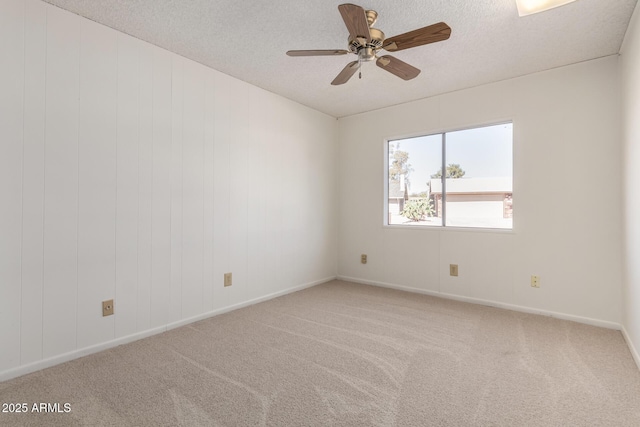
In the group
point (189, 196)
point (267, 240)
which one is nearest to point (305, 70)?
point (189, 196)

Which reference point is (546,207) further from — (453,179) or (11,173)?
(11,173)

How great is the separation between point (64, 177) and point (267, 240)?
1.94 metres

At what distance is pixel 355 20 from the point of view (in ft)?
5.98

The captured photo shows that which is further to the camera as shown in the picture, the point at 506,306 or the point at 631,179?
the point at 506,306

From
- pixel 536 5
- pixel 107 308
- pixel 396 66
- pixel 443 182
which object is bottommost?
pixel 107 308

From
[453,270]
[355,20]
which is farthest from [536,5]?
[453,270]

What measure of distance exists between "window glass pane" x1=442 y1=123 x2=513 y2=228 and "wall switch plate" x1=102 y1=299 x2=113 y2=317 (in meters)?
3.38

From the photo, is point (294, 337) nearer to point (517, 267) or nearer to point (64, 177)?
point (64, 177)

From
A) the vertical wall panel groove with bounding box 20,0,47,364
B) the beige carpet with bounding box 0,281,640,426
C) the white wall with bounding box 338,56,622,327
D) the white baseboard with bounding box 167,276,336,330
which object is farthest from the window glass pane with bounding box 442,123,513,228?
the vertical wall panel groove with bounding box 20,0,47,364

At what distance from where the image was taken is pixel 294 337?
256 centimetres

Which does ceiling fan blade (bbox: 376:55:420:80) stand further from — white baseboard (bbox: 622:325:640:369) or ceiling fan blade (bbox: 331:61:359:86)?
white baseboard (bbox: 622:325:640:369)

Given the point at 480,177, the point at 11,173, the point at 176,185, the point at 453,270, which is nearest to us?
the point at 11,173

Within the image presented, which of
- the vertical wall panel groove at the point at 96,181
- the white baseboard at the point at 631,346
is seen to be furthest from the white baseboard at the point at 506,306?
the vertical wall panel groove at the point at 96,181

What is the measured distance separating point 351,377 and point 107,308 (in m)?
1.83
